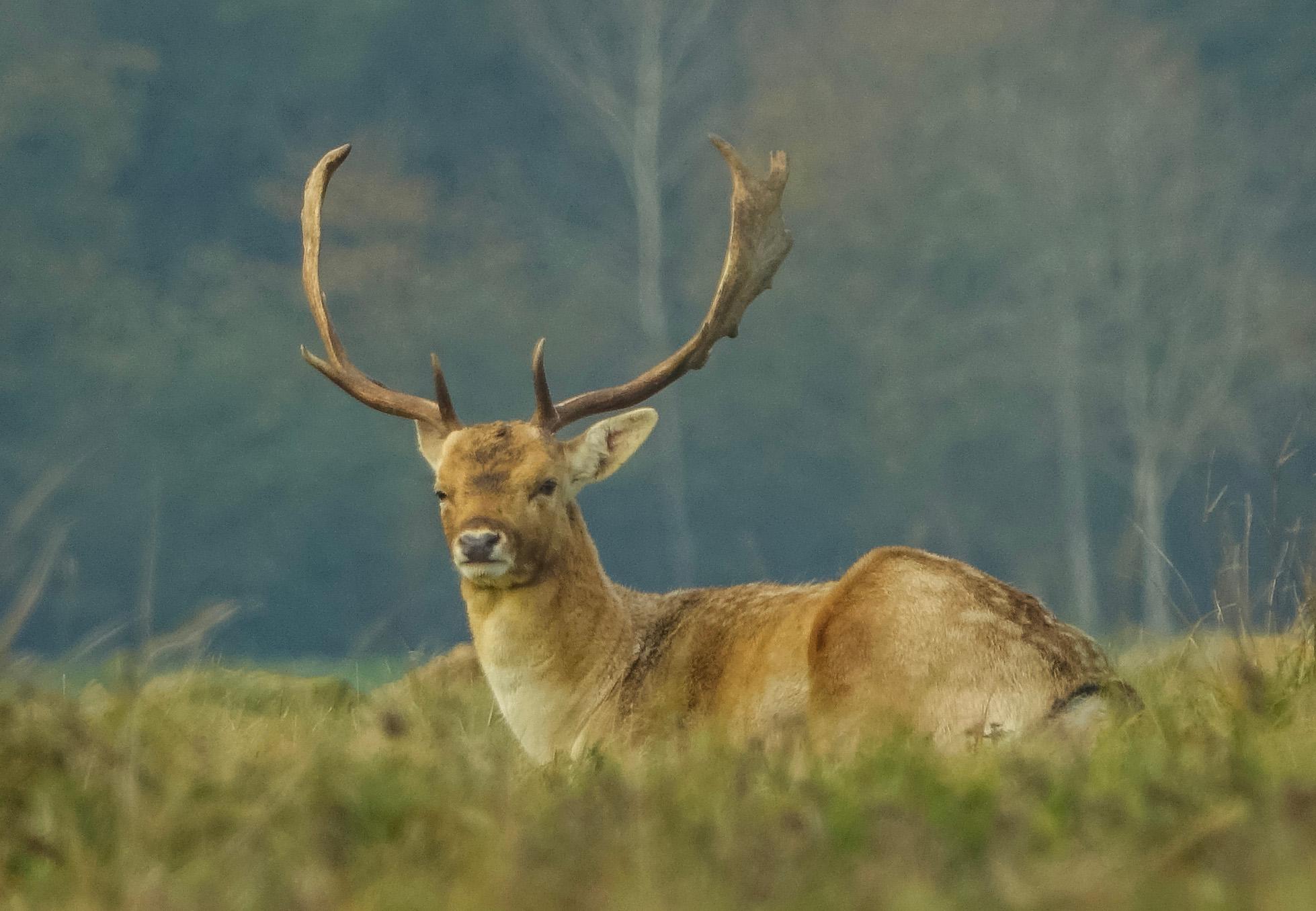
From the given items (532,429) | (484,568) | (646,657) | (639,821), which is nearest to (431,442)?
(532,429)

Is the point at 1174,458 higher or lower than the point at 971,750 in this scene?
lower

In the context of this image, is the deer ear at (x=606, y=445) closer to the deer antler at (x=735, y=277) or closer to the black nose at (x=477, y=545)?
the deer antler at (x=735, y=277)

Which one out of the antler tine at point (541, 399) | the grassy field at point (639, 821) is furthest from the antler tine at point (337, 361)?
the grassy field at point (639, 821)

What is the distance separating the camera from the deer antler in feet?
21.6

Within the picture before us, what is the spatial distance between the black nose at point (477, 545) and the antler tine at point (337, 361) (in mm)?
792

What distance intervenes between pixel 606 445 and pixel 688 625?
31.3 inches

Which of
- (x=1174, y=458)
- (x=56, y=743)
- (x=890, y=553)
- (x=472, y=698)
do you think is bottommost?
(x=1174, y=458)

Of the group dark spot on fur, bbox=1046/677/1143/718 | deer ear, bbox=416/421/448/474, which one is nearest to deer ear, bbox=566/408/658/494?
deer ear, bbox=416/421/448/474

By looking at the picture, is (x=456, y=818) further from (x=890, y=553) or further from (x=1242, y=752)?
(x=890, y=553)

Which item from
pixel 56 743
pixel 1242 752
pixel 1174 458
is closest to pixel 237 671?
pixel 56 743

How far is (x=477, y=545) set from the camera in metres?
5.42

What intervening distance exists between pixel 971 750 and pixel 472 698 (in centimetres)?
330

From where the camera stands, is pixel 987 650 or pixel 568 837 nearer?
pixel 568 837

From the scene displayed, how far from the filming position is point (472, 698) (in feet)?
23.8
